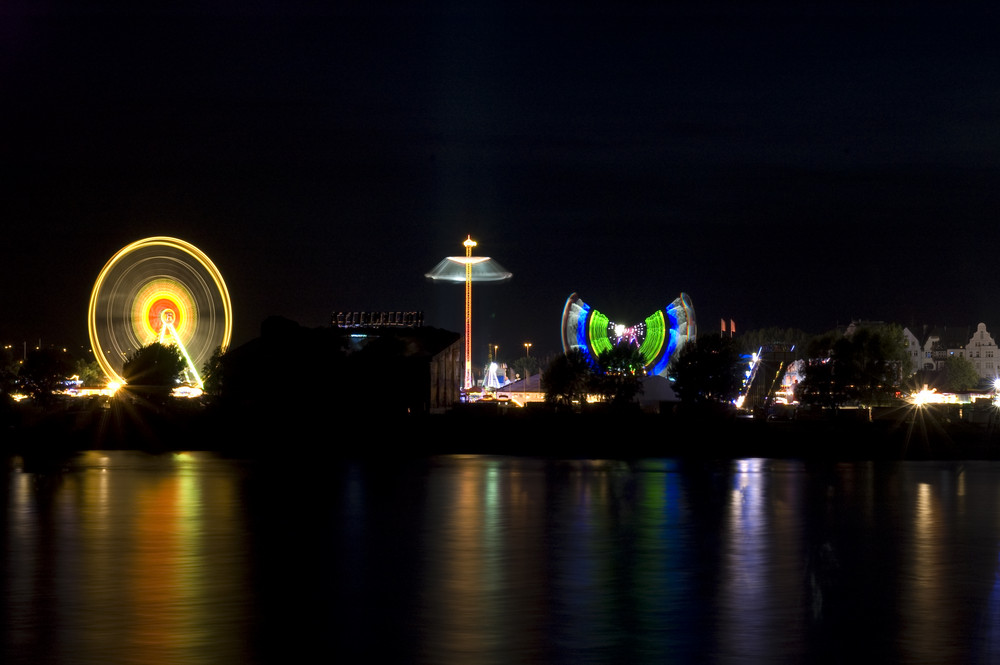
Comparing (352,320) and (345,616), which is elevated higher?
(352,320)

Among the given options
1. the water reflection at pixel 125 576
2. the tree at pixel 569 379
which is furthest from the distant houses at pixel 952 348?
the water reflection at pixel 125 576

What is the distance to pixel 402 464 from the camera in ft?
115

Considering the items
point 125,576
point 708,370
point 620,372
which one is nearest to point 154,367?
point 620,372

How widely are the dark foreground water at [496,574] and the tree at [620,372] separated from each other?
66.7m

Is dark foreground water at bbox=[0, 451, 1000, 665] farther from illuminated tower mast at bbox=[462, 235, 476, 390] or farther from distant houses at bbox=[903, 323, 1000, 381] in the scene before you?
distant houses at bbox=[903, 323, 1000, 381]

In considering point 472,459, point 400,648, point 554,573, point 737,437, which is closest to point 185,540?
point 554,573

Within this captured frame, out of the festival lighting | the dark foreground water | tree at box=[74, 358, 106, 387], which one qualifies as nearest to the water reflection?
the dark foreground water

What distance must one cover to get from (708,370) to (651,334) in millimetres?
18246

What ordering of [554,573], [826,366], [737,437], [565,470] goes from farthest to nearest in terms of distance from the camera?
[826,366], [737,437], [565,470], [554,573]

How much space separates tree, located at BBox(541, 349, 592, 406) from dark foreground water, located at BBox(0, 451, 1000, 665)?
70570mm

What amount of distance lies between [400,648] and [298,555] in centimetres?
563

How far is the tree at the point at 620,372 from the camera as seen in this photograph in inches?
3671

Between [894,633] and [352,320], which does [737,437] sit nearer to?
[894,633]

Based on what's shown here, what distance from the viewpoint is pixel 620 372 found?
98.2m
